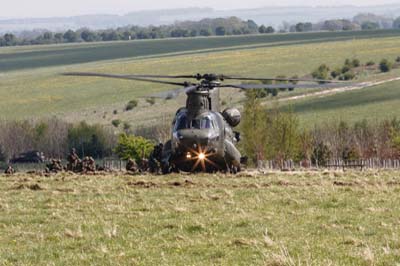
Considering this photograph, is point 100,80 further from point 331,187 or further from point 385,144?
point 331,187

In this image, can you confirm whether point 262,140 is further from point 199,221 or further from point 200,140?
point 199,221

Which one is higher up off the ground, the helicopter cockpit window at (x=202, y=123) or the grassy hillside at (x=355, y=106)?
the helicopter cockpit window at (x=202, y=123)

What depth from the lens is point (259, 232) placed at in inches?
531

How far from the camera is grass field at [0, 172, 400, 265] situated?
450 inches

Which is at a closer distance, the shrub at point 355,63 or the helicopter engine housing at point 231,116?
the helicopter engine housing at point 231,116

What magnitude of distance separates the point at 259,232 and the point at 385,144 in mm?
Result: 41028

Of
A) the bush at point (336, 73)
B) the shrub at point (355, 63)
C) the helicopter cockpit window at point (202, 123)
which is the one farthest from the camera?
the shrub at point (355, 63)

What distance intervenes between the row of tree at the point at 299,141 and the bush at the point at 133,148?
17.5 feet

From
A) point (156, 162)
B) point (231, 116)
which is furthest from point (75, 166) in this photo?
point (231, 116)

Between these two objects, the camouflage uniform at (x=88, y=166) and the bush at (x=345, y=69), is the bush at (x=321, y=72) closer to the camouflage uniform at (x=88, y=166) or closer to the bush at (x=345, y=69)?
the bush at (x=345, y=69)

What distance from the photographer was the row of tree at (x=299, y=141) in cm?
5003

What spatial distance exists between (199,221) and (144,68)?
117 meters

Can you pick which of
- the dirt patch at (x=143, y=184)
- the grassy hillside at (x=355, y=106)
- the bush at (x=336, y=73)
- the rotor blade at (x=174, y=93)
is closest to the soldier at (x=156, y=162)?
the rotor blade at (x=174, y=93)

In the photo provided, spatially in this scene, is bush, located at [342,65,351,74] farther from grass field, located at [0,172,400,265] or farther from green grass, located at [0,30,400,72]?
grass field, located at [0,172,400,265]
